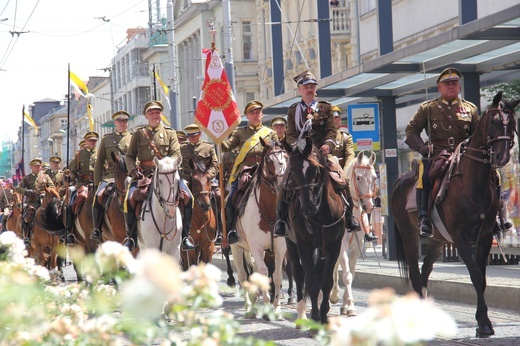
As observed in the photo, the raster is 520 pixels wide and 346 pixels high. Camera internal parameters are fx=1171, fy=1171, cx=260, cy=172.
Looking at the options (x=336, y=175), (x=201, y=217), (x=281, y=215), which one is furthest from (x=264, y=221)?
(x=201, y=217)

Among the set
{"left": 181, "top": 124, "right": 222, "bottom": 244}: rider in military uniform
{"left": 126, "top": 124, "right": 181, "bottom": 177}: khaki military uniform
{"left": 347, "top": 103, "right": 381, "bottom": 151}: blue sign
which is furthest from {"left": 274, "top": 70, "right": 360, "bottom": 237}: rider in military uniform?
{"left": 347, "top": 103, "right": 381, "bottom": 151}: blue sign

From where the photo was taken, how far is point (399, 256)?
43.4 ft

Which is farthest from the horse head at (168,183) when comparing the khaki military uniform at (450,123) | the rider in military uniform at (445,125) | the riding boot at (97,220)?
the riding boot at (97,220)

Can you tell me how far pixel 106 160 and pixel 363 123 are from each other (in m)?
5.38

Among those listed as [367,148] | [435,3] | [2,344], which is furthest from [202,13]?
[2,344]

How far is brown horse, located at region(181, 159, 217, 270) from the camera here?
16125mm

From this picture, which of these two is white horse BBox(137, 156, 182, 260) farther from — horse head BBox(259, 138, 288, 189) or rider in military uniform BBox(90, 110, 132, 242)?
rider in military uniform BBox(90, 110, 132, 242)

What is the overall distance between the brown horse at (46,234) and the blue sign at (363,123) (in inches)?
227

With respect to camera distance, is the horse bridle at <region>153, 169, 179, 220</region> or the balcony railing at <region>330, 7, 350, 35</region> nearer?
the horse bridle at <region>153, 169, 179, 220</region>

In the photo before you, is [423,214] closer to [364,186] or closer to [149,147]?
[364,186]

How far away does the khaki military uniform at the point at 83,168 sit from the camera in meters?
20.0

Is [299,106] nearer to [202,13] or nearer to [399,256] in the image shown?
[399,256]

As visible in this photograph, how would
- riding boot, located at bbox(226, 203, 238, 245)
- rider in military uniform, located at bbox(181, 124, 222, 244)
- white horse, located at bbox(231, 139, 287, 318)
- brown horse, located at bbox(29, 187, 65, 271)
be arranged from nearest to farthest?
white horse, located at bbox(231, 139, 287, 318) → riding boot, located at bbox(226, 203, 238, 245) → rider in military uniform, located at bbox(181, 124, 222, 244) → brown horse, located at bbox(29, 187, 65, 271)

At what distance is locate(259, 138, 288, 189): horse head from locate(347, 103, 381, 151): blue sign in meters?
8.37
